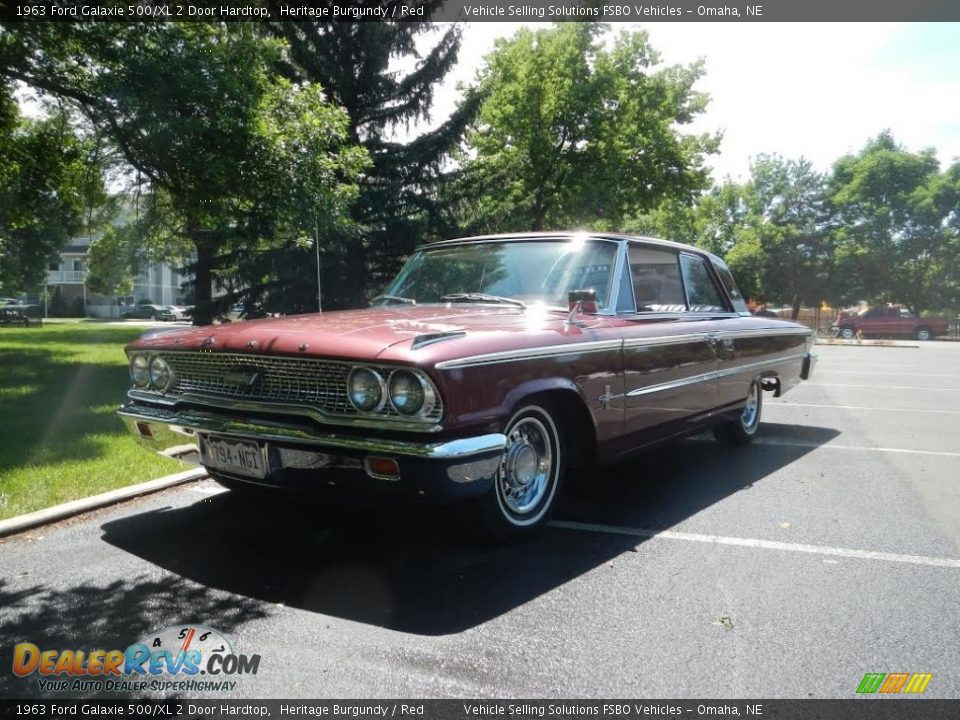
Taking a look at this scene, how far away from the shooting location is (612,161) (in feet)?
74.0

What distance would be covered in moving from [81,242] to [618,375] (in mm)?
79137

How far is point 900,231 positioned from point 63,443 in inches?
1935

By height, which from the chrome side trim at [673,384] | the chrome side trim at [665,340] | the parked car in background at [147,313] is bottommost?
the parked car in background at [147,313]

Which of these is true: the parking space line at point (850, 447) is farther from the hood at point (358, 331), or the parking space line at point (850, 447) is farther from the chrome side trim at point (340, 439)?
the chrome side trim at point (340, 439)

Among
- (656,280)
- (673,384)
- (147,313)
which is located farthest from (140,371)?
(147,313)

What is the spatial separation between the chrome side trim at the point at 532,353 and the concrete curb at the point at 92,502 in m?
2.61

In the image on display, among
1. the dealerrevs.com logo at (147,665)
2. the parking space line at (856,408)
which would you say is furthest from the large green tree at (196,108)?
the dealerrevs.com logo at (147,665)

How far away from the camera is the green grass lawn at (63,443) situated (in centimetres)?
459

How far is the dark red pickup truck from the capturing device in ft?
115

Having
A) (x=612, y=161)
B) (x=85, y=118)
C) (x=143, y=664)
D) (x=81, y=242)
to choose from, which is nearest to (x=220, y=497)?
(x=143, y=664)

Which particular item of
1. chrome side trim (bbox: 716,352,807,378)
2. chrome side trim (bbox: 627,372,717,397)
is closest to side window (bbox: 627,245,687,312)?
chrome side trim (bbox: 627,372,717,397)

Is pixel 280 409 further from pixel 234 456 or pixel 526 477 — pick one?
pixel 526 477

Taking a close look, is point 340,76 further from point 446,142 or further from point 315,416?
point 315,416

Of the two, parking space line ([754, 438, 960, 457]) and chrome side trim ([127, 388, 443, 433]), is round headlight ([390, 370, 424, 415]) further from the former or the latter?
parking space line ([754, 438, 960, 457])
